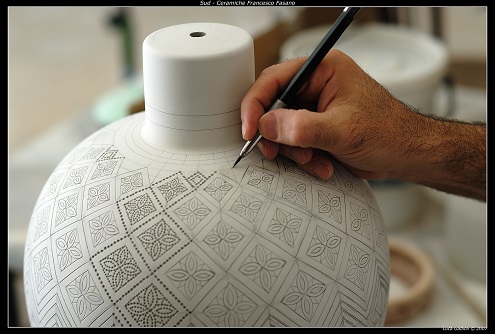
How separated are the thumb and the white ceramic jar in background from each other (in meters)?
0.59

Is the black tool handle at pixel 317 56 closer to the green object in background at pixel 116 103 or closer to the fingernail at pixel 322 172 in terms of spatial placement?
the fingernail at pixel 322 172

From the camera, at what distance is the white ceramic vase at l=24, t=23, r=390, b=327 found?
1.54ft

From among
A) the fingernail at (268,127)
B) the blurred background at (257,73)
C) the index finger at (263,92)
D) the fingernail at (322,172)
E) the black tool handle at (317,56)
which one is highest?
the black tool handle at (317,56)

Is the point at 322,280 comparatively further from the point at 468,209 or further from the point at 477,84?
the point at 477,84

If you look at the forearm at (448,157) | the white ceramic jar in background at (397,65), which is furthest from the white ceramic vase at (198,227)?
the white ceramic jar in background at (397,65)

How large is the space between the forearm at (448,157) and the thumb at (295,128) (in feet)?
0.39

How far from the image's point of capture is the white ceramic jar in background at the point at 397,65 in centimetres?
112

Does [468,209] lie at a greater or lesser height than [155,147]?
lesser

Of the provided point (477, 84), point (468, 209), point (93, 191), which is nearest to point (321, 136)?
point (93, 191)

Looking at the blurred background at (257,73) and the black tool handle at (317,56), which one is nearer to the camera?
the black tool handle at (317,56)

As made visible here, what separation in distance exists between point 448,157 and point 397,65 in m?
0.54

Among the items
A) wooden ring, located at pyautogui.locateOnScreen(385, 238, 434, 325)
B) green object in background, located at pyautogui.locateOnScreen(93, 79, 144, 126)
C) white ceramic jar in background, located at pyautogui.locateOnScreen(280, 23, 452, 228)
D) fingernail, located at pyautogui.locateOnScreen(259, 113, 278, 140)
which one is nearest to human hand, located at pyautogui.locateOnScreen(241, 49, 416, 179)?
fingernail, located at pyautogui.locateOnScreen(259, 113, 278, 140)

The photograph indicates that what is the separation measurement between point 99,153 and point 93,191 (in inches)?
1.8

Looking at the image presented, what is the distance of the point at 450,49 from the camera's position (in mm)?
1753
